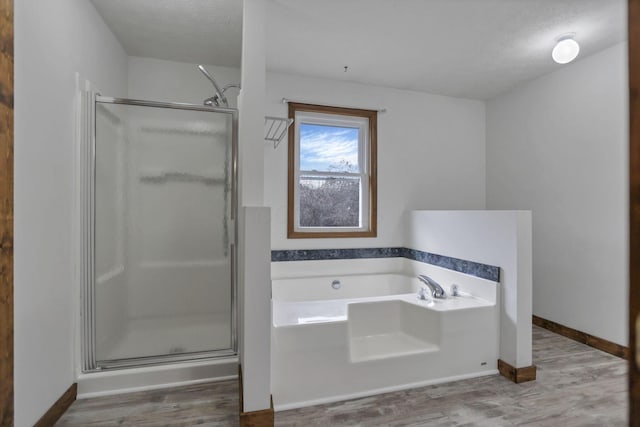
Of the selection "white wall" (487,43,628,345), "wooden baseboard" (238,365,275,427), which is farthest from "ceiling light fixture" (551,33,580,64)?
"wooden baseboard" (238,365,275,427)

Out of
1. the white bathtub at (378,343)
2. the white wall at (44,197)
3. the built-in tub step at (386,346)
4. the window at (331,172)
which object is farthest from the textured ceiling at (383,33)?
the built-in tub step at (386,346)

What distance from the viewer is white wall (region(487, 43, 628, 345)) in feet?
8.11

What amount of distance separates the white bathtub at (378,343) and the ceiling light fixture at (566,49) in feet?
5.68

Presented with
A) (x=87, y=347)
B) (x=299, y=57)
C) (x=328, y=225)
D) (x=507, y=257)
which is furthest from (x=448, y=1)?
(x=87, y=347)

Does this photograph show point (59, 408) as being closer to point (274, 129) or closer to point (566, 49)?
point (274, 129)

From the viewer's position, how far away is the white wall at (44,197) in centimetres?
140

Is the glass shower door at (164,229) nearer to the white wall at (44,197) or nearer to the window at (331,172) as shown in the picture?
the white wall at (44,197)

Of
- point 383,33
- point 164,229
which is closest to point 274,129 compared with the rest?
point 383,33

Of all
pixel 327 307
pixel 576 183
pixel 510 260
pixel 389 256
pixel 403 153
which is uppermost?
pixel 403 153

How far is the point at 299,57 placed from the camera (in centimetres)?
269

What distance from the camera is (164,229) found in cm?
222

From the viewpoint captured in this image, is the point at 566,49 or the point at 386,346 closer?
the point at 386,346

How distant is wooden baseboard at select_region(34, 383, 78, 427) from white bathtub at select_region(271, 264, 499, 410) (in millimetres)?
1088

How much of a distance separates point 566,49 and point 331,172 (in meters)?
2.04
